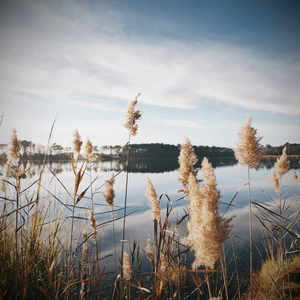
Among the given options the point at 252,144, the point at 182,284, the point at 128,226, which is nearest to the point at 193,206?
the point at 252,144

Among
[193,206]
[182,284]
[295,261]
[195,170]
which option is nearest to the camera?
[193,206]

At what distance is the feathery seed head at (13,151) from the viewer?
2.84 meters

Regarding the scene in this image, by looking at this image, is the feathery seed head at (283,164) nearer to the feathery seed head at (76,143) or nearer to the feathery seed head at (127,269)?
the feathery seed head at (127,269)

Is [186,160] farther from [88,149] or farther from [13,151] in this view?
[13,151]

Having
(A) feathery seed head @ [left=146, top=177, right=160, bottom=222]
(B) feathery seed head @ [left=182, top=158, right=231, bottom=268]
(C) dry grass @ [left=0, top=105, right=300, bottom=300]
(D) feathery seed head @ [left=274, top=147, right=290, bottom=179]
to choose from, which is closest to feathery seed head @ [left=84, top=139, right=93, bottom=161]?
(C) dry grass @ [left=0, top=105, right=300, bottom=300]

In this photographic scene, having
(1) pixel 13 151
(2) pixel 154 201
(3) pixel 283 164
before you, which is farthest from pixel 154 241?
(3) pixel 283 164

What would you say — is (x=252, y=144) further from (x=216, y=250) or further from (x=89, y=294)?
(x=89, y=294)

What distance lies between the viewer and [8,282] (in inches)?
95.6

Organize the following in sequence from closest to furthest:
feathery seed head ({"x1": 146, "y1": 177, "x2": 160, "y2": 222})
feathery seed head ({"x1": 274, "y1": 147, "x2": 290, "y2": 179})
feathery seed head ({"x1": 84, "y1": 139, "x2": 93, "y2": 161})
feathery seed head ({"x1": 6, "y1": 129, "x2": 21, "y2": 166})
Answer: feathery seed head ({"x1": 146, "y1": 177, "x2": 160, "y2": 222}), feathery seed head ({"x1": 6, "y1": 129, "x2": 21, "y2": 166}), feathery seed head ({"x1": 84, "y1": 139, "x2": 93, "y2": 161}), feathery seed head ({"x1": 274, "y1": 147, "x2": 290, "y2": 179})

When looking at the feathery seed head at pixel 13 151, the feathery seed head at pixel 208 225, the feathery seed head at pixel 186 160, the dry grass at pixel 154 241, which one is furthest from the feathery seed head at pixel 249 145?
the feathery seed head at pixel 13 151

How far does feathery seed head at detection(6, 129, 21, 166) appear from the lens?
2839mm

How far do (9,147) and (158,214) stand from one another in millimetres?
2152

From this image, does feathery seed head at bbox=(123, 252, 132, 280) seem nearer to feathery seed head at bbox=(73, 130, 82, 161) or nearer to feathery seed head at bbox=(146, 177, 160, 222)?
feathery seed head at bbox=(146, 177, 160, 222)

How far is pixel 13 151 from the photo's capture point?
2.86 meters
